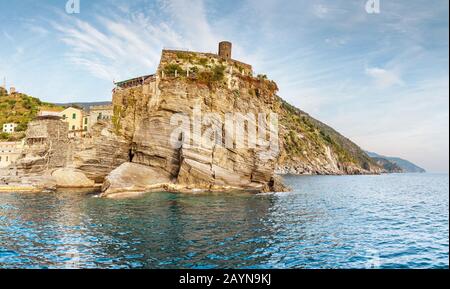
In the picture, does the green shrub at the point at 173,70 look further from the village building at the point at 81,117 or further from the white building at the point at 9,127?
the white building at the point at 9,127

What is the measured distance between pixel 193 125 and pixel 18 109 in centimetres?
7185

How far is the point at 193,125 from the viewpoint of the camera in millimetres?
49094

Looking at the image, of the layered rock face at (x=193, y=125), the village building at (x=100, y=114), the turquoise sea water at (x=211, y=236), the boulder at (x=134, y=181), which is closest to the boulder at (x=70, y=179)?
the layered rock face at (x=193, y=125)

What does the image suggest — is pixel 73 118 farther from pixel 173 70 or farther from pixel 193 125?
pixel 193 125

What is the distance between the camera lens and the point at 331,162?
15925cm

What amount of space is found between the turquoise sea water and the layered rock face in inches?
537

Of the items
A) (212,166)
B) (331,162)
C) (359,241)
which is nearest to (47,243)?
(359,241)

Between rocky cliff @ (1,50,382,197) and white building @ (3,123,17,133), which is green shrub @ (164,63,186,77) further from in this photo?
white building @ (3,123,17,133)

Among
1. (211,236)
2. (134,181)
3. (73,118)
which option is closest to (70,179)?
(134,181)

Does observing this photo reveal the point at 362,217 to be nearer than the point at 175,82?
Yes

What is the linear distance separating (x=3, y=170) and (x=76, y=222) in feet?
130

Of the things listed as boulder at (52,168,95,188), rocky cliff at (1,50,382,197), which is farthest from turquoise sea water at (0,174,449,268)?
boulder at (52,168,95,188)

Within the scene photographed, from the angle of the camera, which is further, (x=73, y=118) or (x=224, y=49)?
(x=73, y=118)

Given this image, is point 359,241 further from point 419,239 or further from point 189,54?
point 189,54
